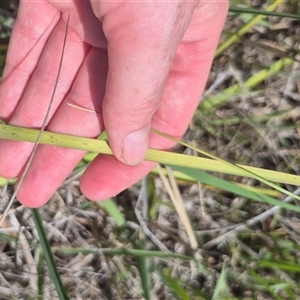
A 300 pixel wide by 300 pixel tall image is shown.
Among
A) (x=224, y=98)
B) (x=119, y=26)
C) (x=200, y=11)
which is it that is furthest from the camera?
(x=224, y=98)

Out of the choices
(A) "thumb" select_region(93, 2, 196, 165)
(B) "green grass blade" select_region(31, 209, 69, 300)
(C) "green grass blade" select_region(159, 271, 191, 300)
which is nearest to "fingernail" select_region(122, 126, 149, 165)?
(A) "thumb" select_region(93, 2, 196, 165)

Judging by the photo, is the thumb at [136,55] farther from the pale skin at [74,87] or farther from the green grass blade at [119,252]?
the green grass blade at [119,252]

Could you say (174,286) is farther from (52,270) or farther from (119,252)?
(52,270)

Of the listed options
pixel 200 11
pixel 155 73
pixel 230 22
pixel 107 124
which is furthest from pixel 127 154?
pixel 230 22

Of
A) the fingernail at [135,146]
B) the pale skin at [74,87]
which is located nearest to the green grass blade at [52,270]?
the pale skin at [74,87]

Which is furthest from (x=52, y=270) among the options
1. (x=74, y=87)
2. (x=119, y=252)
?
(x=74, y=87)

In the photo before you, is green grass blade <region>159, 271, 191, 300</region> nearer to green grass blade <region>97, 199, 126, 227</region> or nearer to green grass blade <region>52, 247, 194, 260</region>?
green grass blade <region>52, 247, 194, 260</region>

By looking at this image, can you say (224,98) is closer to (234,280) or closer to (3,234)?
(234,280)

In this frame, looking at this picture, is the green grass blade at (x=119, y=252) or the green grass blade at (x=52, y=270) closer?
the green grass blade at (x=52, y=270)
